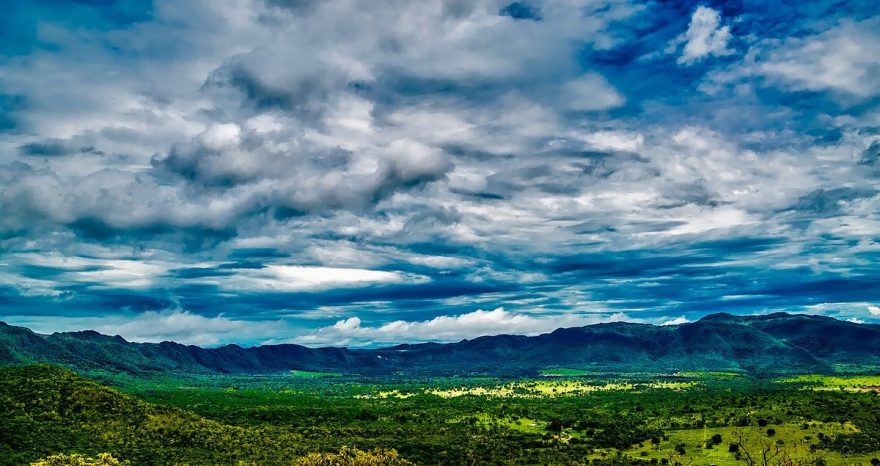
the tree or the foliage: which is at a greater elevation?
the tree

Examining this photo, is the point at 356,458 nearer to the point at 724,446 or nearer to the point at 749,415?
the point at 724,446

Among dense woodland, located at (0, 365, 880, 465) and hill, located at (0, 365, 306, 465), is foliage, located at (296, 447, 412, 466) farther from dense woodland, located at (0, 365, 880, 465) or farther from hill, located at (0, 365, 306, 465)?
hill, located at (0, 365, 306, 465)

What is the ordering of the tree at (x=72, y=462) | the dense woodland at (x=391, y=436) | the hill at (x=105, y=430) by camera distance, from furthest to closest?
the dense woodland at (x=391, y=436)
the hill at (x=105, y=430)
the tree at (x=72, y=462)

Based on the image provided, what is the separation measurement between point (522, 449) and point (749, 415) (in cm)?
6486

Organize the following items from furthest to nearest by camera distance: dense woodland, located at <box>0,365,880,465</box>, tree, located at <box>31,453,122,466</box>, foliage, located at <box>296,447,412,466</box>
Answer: dense woodland, located at <box>0,365,880,465</box>
foliage, located at <box>296,447,412,466</box>
tree, located at <box>31,453,122,466</box>

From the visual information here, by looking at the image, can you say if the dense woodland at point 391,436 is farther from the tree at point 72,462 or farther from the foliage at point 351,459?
the tree at point 72,462

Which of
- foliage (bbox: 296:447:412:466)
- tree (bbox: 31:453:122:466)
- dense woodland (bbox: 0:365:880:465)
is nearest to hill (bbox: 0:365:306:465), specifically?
dense woodland (bbox: 0:365:880:465)

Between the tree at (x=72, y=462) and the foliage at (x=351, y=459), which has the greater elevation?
the tree at (x=72, y=462)

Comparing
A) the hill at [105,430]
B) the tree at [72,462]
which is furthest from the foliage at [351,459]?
the tree at [72,462]

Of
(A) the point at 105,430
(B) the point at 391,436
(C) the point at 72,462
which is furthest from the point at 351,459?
(B) the point at 391,436

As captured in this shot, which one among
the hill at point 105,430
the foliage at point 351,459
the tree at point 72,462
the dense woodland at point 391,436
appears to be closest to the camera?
the tree at point 72,462

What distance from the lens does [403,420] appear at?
598 feet

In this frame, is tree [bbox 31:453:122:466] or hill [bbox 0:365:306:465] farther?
hill [bbox 0:365:306:465]

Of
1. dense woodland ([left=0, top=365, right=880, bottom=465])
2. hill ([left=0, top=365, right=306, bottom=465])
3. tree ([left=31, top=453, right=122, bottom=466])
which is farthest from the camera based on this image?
dense woodland ([left=0, top=365, right=880, bottom=465])
